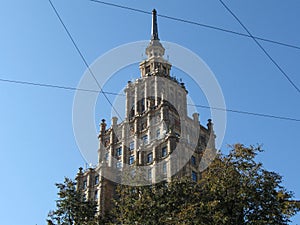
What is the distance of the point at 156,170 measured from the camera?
75.0 m

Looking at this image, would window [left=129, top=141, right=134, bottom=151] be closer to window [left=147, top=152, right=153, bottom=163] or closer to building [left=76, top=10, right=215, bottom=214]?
building [left=76, top=10, right=215, bottom=214]

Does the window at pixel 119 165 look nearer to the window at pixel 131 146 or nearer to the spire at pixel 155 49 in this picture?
the window at pixel 131 146

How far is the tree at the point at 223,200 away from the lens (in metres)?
33.9

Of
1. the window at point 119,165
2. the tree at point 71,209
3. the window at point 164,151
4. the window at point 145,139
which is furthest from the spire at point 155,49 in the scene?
the tree at point 71,209

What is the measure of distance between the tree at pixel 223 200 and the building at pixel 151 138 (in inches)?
1304

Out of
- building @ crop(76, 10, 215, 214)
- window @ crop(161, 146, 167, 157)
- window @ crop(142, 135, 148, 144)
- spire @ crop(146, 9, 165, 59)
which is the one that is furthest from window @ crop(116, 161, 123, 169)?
spire @ crop(146, 9, 165, 59)

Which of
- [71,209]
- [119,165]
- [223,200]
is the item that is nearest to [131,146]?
[119,165]

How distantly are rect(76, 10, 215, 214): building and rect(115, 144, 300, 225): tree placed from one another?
3312 cm

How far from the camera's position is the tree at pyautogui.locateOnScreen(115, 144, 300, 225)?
33.9m

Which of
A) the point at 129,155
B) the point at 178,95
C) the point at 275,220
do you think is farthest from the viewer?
the point at 178,95

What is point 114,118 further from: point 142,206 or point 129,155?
point 142,206

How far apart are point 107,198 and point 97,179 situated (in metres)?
4.56

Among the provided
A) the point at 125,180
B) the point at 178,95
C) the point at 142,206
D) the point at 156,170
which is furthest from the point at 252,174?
the point at 178,95

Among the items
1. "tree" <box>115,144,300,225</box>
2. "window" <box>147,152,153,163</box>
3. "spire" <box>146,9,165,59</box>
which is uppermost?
"spire" <box>146,9,165,59</box>
